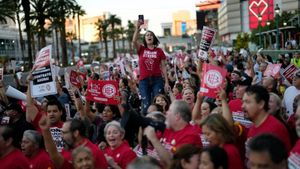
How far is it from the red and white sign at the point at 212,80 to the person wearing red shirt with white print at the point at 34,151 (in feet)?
6.71

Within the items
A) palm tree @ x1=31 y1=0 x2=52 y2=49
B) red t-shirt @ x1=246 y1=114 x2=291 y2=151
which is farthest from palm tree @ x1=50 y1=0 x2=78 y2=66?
red t-shirt @ x1=246 y1=114 x2=291 y2=151

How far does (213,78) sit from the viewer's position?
6145 mm

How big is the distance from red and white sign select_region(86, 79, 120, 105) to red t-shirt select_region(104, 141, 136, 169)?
2464 mm

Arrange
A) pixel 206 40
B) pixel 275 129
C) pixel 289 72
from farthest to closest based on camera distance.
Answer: pixel 289 72 < pixel 206 40 < pixel 275 129

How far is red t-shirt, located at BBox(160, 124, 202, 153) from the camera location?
5.05 meters

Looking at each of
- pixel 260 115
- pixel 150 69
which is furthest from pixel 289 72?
pixel 260 115

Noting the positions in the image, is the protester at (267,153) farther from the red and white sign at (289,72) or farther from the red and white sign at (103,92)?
the red and white sign at (289,72)

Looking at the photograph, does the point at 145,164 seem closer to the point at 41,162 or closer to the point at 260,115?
the point at 260,115

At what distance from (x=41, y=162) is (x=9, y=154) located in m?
0.34

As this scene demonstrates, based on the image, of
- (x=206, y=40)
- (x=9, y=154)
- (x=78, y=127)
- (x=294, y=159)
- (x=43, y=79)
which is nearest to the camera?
(x=294, y=159)

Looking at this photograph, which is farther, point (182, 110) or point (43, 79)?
point (43, 79)

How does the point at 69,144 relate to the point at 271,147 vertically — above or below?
below

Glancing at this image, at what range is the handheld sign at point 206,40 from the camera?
29.2ft

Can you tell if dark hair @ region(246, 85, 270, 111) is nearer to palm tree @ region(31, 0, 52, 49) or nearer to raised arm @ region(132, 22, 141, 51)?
raised arm @ region(132, 22, 141, 51)
